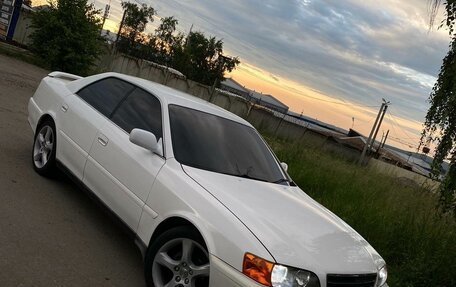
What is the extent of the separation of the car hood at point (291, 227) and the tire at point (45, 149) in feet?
7.83

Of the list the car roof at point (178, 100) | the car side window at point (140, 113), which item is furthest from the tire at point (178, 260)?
the car roof at point (178, 100)

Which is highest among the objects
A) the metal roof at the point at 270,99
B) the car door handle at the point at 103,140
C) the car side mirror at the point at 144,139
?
the car side mirror at the point at 144,139

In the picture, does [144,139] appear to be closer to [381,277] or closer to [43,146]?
[381,277]

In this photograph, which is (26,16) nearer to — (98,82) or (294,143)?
(294,143)

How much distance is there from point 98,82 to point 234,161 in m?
2.18

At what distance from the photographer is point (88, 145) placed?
4.98m

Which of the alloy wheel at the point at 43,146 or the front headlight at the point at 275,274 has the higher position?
the front headlight at the point at 275,274

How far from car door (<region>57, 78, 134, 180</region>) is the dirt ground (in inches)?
18.0

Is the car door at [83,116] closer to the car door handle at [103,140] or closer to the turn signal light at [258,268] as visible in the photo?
the car door handle at [103,140]

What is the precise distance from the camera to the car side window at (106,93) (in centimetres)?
525

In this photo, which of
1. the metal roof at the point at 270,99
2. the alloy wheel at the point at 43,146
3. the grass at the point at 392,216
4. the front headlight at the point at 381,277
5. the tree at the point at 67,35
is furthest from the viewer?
the metal roof at the point at 270,99

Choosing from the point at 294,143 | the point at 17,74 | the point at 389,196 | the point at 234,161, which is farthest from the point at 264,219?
the point at 17,74

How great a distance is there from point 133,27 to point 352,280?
177 feet

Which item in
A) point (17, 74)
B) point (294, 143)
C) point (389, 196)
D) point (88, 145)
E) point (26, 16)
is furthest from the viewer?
point (26, 16)
